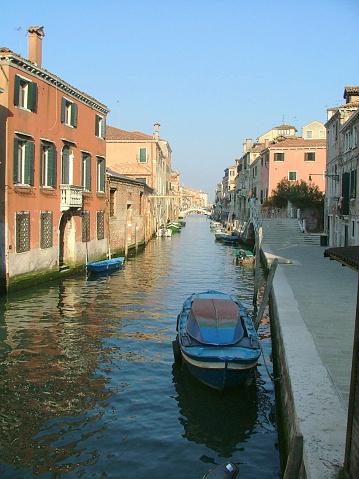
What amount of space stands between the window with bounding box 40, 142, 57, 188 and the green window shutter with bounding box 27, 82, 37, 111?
156 cm

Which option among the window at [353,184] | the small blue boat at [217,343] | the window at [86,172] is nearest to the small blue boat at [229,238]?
the window at [86,172]

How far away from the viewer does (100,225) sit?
84.9 feet

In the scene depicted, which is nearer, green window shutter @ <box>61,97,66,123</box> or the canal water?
the canal water

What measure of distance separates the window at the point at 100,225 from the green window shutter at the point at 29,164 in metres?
7.78

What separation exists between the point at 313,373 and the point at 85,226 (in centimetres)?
1779

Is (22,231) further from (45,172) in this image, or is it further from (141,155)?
(141,155)

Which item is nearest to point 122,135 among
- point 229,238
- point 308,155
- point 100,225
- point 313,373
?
point 229,238

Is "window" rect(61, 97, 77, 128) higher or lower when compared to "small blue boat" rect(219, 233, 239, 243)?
higher

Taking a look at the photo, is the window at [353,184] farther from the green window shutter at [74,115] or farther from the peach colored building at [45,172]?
the green window shutter at [74,115]

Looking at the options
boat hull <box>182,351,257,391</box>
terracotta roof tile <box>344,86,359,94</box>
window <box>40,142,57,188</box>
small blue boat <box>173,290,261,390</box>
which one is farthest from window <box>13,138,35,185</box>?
terracotta roof tile <box>344,86,359,94</box>

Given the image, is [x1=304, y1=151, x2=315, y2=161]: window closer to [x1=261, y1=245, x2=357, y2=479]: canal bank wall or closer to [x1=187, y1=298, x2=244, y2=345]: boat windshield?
[x1=261, y1=245, x2=357, y2=479]: canal bank wall

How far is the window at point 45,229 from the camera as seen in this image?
1886cm

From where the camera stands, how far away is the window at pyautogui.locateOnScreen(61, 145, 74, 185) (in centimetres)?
2095

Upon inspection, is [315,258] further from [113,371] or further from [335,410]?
[335,410]
